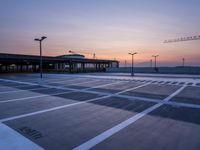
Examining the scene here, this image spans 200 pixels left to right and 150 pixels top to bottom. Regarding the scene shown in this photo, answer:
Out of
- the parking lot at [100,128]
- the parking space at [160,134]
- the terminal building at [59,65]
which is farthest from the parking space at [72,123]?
the terminal building at [59,65]

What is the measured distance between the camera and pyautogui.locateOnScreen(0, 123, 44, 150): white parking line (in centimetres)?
439

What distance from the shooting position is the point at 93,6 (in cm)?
2109

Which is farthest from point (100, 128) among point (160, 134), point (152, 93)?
point (152, 93)

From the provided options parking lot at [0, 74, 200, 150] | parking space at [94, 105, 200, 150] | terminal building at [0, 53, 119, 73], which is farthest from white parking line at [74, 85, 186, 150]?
terminal building at [0, 53, 119, 73]

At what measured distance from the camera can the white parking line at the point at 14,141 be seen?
4386 millimetres

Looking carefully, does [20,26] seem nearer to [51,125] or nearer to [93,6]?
[93,6]

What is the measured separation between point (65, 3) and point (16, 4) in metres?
6.08

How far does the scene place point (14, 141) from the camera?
475 cm

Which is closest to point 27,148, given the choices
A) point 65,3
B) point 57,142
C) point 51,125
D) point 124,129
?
point 57,142

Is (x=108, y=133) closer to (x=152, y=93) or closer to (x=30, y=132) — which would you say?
(x=30, y=132)

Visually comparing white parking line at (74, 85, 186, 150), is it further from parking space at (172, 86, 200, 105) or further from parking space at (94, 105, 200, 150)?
parking space at (172, 86, 200, 105)

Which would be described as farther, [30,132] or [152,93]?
[152,93]

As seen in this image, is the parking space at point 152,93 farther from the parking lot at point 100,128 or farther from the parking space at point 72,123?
the parking space at point 72,123

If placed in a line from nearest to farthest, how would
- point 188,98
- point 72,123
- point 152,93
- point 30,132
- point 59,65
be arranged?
point 30,132 → point 72,123 → point 188,98 → point 152,93 → point 59,65
